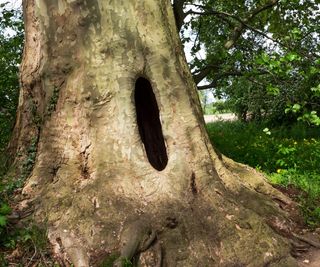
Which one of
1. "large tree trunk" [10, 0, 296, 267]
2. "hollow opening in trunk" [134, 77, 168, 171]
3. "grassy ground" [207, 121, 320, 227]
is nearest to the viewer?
"large tree trunk" [10, 0, 296, 267]

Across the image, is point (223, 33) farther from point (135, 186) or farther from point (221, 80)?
point (135, 186)

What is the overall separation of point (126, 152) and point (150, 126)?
737 millimetres

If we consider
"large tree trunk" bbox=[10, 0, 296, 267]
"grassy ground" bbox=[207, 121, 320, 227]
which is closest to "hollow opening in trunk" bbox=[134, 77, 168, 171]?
"large tree trunk" bbox=[10, 0, 296, 267]

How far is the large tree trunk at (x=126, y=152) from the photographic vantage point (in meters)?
3.96

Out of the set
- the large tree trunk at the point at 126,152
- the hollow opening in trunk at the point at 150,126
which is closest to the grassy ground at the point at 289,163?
the large tree trunk at the point at 126,152

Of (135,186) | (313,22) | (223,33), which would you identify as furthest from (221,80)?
(135,186)

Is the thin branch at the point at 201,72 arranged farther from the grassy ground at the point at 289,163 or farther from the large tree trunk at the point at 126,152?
the large tree trunk at the point at 126,152

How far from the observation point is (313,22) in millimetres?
11344

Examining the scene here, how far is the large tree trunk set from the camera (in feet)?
13.0

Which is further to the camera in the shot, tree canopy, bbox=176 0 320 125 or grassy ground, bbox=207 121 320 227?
tree canopy, bbox=176 0 320 125

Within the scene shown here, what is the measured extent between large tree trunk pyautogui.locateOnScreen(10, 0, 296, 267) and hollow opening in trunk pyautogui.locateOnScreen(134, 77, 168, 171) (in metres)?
0.01

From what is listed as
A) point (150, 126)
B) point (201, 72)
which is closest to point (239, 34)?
point (201, 72)

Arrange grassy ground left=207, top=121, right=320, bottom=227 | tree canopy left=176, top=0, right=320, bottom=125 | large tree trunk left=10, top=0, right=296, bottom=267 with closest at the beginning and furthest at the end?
large tree trunk left=10, top=0, right=296, bottom=267, grassy ground left=207, top=121, right=320, bottom=227, tree canopy left=176, top=0, right=320, bottom=125

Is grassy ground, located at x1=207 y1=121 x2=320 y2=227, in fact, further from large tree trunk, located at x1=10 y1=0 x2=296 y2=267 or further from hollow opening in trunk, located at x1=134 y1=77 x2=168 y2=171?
hollow opening in trunk, located at x1=134 y1=77 x2=168 y2=171
